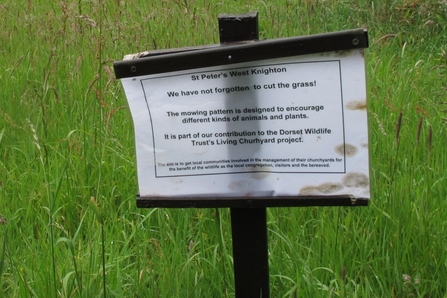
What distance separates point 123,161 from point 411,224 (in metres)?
1.07

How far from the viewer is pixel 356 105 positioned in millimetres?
1238

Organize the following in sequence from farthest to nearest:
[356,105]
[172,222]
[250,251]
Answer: [172,222] < [250,251] < [356,105]

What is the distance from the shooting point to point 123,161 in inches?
96.2

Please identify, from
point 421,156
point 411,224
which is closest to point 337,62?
point 411,224

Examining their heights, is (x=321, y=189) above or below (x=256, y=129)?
below

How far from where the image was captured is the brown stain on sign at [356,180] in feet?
4.17

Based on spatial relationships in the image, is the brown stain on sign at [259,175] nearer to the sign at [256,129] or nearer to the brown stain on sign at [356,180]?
the sign at [256,129]

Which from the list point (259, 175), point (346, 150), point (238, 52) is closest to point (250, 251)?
point (259, 175)

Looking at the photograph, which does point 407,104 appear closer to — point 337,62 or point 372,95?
point 372,95

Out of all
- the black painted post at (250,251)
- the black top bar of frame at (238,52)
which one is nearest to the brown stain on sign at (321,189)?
the black painted post at (250,251)

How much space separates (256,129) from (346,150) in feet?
0.58

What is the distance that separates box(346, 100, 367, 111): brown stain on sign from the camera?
4.05 ft

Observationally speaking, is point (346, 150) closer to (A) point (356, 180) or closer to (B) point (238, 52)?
(A) point (356, 180)

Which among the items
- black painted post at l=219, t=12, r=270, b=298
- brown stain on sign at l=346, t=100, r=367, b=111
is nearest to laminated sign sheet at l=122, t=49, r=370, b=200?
brown stain on sign at l=346, t=100, r=367, b=111
